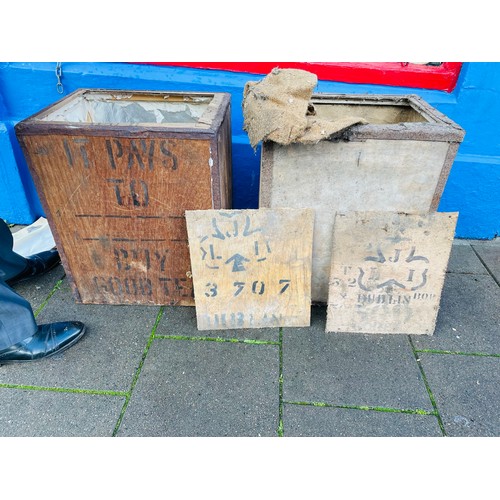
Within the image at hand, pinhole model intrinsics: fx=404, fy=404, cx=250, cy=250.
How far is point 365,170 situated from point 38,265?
2.29 meters

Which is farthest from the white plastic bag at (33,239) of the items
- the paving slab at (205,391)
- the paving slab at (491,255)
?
the paving slab at (491,255)

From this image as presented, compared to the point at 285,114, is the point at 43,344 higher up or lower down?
lower down

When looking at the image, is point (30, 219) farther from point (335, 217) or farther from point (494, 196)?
point (494, 196)

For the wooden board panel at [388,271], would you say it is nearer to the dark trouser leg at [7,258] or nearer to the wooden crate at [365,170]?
the wooden crate at [365,170]

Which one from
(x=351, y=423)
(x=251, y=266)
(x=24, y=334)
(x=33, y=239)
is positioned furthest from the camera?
(x=33, y=239)

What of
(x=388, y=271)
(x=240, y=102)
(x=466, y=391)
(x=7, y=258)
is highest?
(x=240, y=102)

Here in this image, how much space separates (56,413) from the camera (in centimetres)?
197

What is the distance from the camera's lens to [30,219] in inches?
136

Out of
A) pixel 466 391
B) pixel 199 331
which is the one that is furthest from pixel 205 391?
pixel 466 391

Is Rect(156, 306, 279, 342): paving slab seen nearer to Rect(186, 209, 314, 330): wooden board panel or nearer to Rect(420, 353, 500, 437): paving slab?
Rect(186, 209, 314, 330): wooden board panel

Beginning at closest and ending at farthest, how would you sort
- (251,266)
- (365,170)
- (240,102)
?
(365,170) → (251,266) → (240,102)

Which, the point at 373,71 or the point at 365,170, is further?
the point at 373,71

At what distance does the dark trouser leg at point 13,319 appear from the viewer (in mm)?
2095

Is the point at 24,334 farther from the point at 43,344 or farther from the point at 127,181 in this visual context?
the point at 127,181
